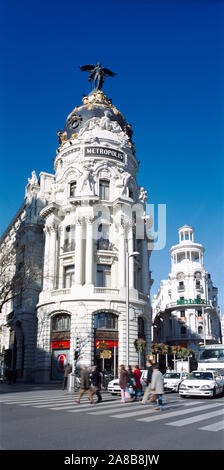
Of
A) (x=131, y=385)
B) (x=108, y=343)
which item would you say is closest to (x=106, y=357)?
(x=108, y=343)

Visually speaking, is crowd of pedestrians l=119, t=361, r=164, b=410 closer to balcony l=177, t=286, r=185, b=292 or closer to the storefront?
the storefront

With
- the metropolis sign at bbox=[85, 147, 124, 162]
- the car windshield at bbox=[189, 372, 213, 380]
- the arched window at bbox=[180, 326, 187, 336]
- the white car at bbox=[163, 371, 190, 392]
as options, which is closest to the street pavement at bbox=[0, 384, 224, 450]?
the car windshield at bbox=[189, 372, 213, 380]

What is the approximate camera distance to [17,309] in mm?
44500

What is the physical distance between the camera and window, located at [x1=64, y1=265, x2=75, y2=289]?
39.1m

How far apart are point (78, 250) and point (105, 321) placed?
278 inches

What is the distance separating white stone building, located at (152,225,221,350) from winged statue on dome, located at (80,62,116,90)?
36681 mm

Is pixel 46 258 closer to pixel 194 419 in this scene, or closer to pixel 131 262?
pixel 131 262

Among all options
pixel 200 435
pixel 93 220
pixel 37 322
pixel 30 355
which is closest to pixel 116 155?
pixel 93 220

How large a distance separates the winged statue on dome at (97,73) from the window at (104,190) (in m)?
16.5

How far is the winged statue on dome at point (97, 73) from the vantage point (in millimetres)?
51781

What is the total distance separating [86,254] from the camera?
3725cm

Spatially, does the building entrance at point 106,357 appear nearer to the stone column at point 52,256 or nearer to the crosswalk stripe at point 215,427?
the stone column at point 52,256

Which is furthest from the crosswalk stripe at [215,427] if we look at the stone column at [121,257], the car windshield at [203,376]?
the stone column at [121,257]

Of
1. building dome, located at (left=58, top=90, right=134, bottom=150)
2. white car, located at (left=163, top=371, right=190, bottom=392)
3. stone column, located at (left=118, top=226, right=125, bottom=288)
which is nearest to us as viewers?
white car, located at (left=163, top=371, right=190, bottom=392)
